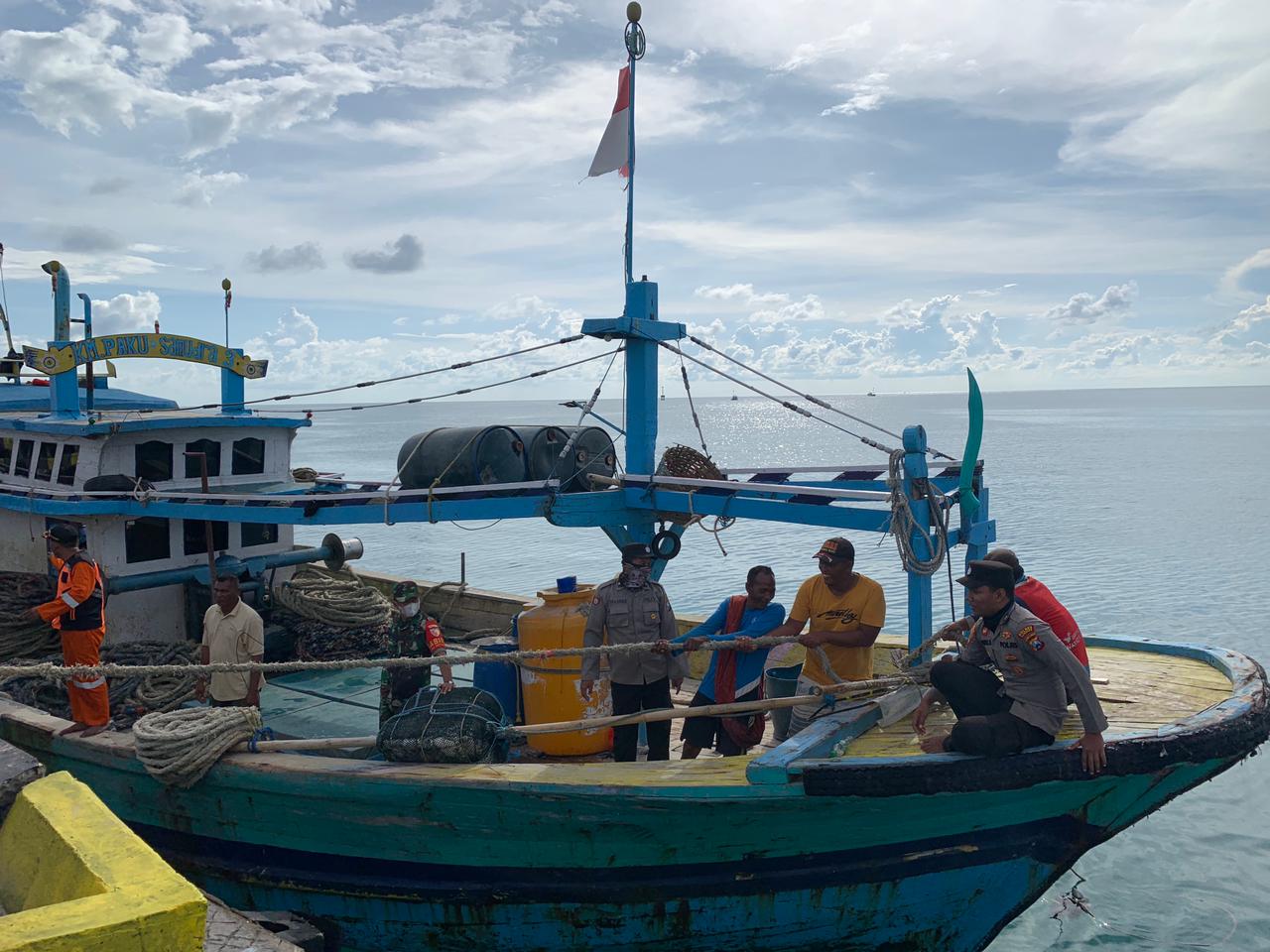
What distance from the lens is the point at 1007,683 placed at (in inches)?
201

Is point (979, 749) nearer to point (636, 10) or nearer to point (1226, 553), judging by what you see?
point (636, 10)

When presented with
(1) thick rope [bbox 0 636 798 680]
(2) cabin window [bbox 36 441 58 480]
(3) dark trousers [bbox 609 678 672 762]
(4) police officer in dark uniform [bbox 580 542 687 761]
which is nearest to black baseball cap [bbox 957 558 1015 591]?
(1) thick rope [bbox 0 636 798 680]

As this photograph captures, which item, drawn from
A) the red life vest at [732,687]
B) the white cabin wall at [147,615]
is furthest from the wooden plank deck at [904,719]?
the white cabin wall at [147,615]

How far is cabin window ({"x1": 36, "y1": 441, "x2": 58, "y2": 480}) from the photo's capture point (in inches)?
372

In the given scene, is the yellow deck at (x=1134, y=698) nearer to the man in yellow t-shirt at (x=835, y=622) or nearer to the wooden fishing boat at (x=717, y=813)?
the wooden fishing boat at (x=717, y=813)

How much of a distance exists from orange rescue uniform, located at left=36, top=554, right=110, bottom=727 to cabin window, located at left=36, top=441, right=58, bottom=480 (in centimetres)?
289

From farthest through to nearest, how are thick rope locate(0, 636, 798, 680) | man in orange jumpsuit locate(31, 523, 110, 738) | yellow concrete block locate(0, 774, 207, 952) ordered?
man in orange jumpsuit locate(31, 523, 110, 738) < thick rope locate(0, 636, 798, 680) < yellow concrete block locate(0, 774, 207, 952)

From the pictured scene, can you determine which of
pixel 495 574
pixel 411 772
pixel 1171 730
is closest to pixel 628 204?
pixel 411 772

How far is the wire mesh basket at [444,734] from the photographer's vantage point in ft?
19.8

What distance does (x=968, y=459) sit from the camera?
238 inches

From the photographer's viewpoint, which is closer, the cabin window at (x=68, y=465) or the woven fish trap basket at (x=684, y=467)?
the woven fish trap basket at (x=684, y=467)

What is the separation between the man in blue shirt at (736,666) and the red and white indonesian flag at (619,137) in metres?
3.77

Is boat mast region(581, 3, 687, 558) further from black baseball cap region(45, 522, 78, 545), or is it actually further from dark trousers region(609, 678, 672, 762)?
black baseball cap region(45, 522, 78, 545)

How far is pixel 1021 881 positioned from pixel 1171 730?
1.28 metres
